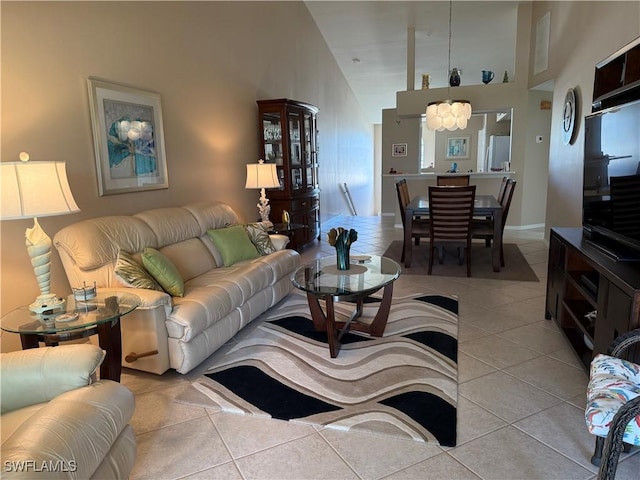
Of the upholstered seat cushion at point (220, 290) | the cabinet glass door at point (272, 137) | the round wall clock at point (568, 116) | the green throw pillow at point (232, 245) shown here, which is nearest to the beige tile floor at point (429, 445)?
the upholstered seat cushion at point (220, 290)

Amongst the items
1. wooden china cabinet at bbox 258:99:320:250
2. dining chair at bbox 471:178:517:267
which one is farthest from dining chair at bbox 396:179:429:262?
wooden china cabinet at bbox 258:99:320:250

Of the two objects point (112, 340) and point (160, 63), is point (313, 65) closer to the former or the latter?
point (160, 63)

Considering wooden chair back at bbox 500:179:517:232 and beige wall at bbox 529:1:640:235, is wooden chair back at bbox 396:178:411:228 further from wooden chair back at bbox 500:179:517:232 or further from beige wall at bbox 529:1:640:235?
beige wall at bbox 529:1:640:235

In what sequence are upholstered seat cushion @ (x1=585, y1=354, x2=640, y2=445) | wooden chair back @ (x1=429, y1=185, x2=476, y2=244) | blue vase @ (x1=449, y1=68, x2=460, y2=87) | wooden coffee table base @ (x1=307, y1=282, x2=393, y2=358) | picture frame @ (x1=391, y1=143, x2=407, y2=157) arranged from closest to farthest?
upholstered seat cushion @ (x1=585, y1=354, x2=640, y2=445) < wooden coffee table base @ (x1=307, y1=282, x2=393, y2=358) < wooden chair back @ (x1=429, y1=185, x2=476, y2=244) < blue vase @ (x1=449, y1=68, x2=460, y2=87) < picture frame @ (x1=391, y1=143, x2=407, y2=157)

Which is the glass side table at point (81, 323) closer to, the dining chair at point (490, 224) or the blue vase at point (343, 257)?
the blue vase at point (343, 257)

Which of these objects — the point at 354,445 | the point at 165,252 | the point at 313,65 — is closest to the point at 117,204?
the point at 165,252

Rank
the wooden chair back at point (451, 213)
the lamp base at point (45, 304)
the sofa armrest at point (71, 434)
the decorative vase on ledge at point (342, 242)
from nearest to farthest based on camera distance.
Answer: the sofa armrest at point (71, 434) → the lamp base at point (45, 304) → the decorative vase on ledge at point (342, 242) → the wooden chair back at point (451, 213)

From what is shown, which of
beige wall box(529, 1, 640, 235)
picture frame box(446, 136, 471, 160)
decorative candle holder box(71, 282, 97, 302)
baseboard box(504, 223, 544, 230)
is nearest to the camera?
decorative candle holder box(71, 282, 97, 302)

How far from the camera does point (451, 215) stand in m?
4.23

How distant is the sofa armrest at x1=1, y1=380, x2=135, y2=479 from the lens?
3.62 feet

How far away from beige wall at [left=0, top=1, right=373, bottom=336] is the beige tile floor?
4.27 feet

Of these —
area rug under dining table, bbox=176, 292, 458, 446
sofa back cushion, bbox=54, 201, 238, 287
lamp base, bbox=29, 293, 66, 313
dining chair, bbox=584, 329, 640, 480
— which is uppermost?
sofa back cushion, bbox=54, 201, 238, 287

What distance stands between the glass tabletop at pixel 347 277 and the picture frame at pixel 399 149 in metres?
5.54

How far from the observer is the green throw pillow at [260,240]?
3750 millimetres
